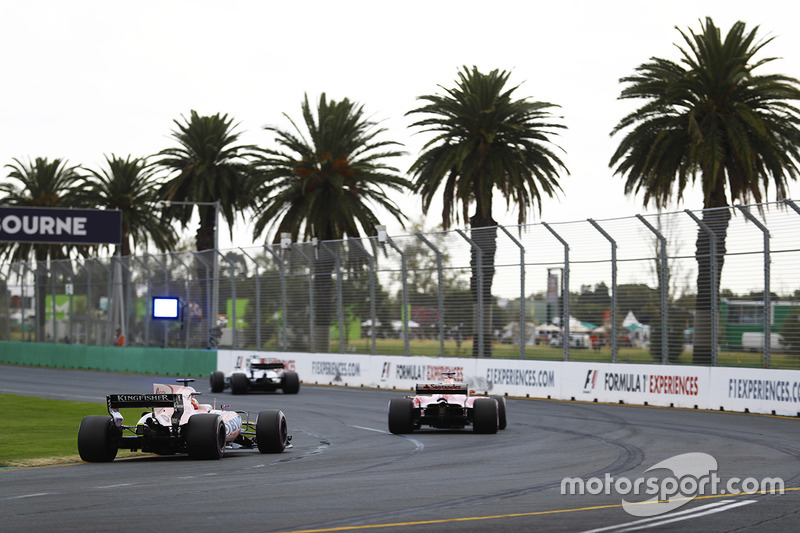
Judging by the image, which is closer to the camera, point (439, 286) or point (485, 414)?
point (485, 414)

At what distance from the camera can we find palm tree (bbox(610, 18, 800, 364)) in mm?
33750

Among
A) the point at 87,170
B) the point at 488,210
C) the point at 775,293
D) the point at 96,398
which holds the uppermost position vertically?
the point at 87,170

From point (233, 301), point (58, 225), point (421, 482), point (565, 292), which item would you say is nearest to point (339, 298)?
point (233, 301)

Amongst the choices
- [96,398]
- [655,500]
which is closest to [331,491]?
[655,500]

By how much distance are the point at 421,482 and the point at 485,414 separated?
6878 millimetres

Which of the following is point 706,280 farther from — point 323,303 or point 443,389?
point 323,303

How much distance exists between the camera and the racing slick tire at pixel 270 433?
16.4 m

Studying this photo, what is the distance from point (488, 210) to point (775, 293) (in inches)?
688

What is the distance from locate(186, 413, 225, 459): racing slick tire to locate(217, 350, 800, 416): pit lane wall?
22.1 feet

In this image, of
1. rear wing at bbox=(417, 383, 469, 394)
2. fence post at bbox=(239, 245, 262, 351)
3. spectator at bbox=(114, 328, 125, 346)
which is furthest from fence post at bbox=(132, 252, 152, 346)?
rear wing at bbox=(417, 383, 469, 394)

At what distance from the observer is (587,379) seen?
29.4 m

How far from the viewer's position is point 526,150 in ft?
139

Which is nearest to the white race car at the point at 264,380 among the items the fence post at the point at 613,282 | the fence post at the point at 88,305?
the fence post at the point at 613,282

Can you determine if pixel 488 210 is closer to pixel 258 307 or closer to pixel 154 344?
pixel 258 307
